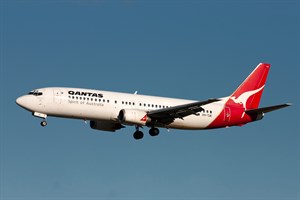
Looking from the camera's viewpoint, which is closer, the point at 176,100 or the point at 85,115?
the point at 85,115

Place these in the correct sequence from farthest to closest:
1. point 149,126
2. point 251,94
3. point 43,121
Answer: point 251,94 → point 149,126 → point 43,121

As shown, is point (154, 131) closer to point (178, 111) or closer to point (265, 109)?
point (178, 111)

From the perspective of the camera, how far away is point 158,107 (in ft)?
245

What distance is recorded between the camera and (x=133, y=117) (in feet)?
236

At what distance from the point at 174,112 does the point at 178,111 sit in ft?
1.40

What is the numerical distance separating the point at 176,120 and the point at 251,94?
434 inches

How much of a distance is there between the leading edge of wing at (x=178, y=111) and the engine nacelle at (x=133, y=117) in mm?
696

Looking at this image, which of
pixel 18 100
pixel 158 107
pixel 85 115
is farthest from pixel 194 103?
pixel 18 100

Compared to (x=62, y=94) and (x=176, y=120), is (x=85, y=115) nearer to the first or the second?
(x=62, y=94)

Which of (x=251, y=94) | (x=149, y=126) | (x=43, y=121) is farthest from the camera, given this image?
(x=251, y=94)

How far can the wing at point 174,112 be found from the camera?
72.1 metres

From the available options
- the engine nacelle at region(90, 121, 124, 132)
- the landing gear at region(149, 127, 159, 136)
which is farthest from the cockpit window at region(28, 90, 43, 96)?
the landing gear at region(149, 127, 159, 136)

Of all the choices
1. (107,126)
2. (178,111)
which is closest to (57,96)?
(107,126)

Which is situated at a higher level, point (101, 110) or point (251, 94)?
point (251, 94)
